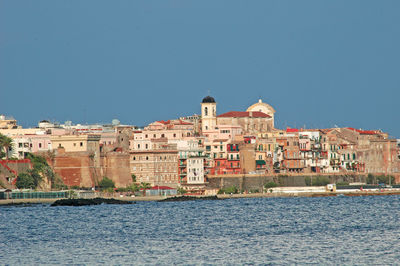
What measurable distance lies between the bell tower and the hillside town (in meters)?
0.14

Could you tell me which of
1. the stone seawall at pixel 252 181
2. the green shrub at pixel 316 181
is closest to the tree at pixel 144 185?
the stone seawall at pixel 252 181

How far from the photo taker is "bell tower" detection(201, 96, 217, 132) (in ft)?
484

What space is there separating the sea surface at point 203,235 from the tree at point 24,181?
15.1 m

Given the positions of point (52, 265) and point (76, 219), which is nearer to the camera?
point (52, 265)

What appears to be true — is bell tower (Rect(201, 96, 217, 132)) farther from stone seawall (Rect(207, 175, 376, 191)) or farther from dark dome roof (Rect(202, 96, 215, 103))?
stone seawall (Rect(207, 175, 376, 191))

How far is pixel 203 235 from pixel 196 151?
6574cm

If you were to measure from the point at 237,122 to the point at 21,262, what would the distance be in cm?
10160

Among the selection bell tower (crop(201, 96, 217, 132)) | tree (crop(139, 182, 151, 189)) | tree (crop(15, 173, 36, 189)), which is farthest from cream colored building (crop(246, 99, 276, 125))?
tree (crop(15, 173, 36, 189))

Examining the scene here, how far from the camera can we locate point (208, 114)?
148 metres

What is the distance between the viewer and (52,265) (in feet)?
165

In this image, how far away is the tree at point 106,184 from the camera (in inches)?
4751

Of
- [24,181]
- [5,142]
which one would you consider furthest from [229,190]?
[5,142]

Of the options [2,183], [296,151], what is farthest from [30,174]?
[296,151]

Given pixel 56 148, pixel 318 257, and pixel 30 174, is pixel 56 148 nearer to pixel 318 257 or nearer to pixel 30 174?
pixel 30 174
